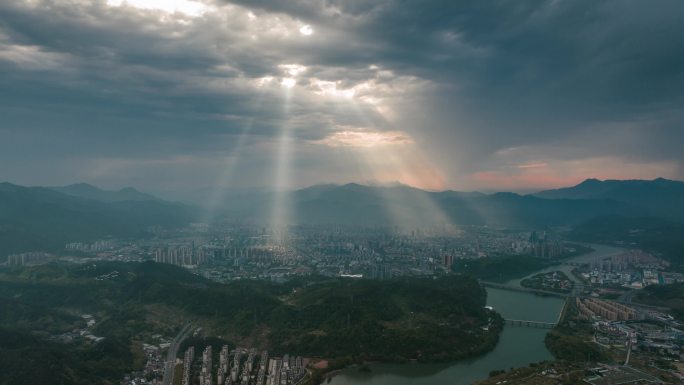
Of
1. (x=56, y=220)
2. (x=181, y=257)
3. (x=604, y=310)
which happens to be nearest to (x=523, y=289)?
(x=604, y=310)

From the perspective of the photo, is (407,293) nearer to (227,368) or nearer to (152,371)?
(227,368)

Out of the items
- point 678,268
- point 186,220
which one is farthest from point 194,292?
point 186,220

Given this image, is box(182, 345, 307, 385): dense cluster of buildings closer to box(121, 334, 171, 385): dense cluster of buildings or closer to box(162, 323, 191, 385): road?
box(162, 323, 191, 385): road

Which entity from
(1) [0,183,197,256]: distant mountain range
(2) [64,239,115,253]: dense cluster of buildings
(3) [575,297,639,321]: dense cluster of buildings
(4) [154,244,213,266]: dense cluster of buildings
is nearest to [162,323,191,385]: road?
(3) [575,297,639,321]: dense cluster of buildings

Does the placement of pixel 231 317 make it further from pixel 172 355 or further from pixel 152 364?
pixel 152 364

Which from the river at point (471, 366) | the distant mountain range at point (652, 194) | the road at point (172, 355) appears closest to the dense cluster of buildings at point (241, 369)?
the road at point (172, 355)

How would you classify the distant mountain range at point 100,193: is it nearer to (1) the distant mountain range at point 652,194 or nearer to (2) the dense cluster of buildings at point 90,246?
(2) the dense cluster of buildings at point 90,246
